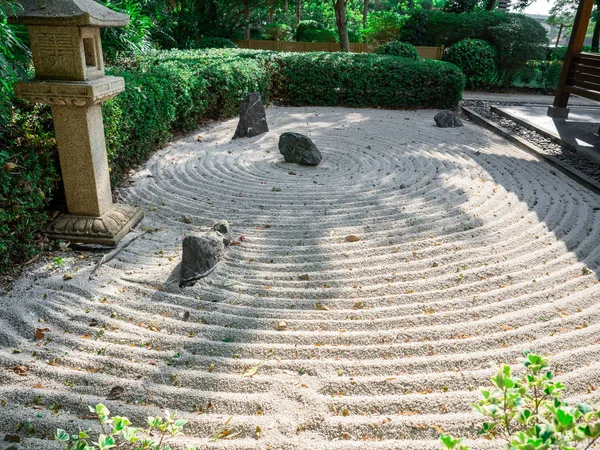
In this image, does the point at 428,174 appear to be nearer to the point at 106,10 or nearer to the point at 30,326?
the point at 106,10

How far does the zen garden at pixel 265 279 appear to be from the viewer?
248cm

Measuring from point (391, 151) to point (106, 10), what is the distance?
493 cm

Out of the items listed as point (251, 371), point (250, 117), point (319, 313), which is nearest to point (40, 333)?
point (251, 371)

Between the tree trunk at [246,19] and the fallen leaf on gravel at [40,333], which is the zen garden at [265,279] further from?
the tree trunk at [246,19]

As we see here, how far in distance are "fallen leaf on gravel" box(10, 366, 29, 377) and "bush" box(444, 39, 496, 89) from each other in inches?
617

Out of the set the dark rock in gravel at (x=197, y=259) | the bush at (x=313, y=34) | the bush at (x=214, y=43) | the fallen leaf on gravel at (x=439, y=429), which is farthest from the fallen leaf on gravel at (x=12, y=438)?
the bush at (x=313, y=34)

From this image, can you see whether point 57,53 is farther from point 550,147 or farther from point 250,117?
point 550,147

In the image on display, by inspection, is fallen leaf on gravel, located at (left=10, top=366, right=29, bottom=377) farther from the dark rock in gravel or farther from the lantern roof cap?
→ the lantern roof cap

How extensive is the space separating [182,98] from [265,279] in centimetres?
499

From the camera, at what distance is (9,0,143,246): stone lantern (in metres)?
3.68

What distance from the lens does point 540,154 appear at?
7719mm

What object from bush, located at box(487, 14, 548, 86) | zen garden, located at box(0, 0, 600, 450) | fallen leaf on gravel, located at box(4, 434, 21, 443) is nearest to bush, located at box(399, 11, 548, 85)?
bush, located at box(487, 14, 548, 86)

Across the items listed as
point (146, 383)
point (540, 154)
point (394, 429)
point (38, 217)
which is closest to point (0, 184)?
point (38, 217)

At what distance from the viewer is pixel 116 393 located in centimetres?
267
